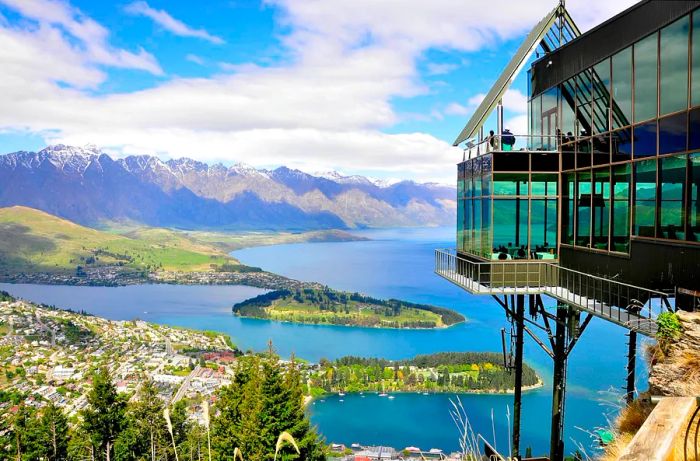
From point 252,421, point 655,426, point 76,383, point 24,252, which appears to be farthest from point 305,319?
point 24,252

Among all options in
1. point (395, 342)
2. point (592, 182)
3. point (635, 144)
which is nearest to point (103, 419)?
point (592, 182)

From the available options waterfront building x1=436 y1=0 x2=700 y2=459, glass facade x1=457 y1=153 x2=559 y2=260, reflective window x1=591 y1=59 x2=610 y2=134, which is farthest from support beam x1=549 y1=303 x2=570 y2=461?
reflective window x1=591 y1=59 x2=610 y2=134

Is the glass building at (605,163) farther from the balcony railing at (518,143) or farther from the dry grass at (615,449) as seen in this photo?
the dry grass at (615,449)

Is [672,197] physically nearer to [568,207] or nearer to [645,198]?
[645,198]

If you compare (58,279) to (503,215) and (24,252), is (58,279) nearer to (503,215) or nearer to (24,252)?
(24,252)

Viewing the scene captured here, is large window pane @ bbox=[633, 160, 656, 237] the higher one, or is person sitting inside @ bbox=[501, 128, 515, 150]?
person sitting inside @ bbox=[501, 128, 515, 150]

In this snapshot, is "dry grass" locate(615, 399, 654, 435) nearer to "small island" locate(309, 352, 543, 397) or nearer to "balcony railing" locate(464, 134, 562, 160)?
"balcony railing" locate(464, 134, 562, 160)
